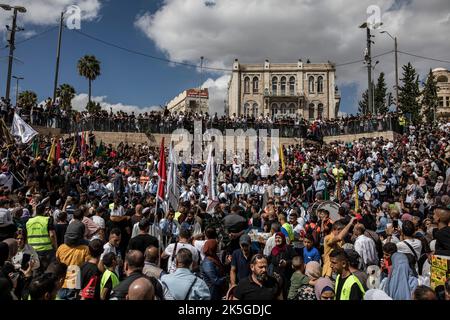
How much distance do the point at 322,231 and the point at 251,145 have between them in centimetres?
2016

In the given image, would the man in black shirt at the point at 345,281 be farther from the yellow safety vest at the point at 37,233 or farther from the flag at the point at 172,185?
the yellow safety vest at the point at 37,233

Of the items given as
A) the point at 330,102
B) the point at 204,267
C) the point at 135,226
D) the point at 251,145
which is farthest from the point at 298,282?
the point at 330,102

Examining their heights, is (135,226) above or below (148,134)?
below

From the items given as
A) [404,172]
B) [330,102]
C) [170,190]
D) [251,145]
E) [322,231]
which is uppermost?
[330,102]

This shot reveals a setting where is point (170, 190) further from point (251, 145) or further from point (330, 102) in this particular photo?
point (330, 102)

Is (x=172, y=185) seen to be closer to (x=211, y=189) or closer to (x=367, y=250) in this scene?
(x=211, y=189)

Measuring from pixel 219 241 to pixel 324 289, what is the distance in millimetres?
4265

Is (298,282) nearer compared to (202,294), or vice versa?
(202,294)

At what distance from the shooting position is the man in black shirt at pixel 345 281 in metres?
4.23

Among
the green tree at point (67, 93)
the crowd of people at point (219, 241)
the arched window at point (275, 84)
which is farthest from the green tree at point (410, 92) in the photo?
the green tree at point (67, 93)

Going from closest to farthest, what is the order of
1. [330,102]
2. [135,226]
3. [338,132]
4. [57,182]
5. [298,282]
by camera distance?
[298,282] < [135,226] < [57,182] < [338,132] < [330,102]

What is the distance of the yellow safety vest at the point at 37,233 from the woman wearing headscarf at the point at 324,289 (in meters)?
4.87

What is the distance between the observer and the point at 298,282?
4.79 metres
